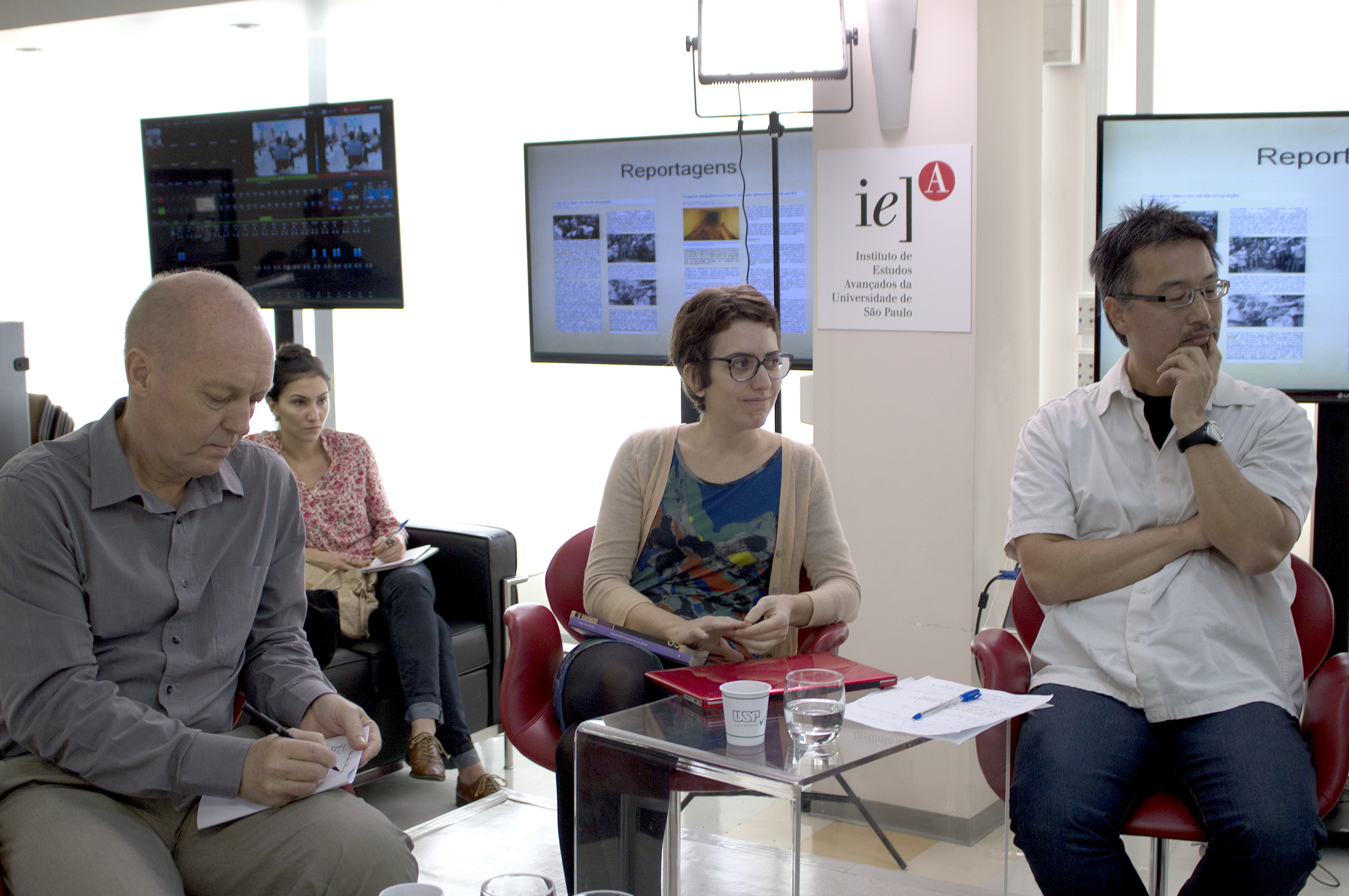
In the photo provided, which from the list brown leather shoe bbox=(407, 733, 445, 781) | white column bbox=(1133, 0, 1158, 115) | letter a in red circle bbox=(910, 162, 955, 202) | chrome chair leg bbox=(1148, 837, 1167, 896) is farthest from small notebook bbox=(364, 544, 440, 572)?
white column bbox=(1133, 0, 1158, 115)

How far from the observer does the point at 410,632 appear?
326 centimetres

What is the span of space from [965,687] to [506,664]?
0.99 m

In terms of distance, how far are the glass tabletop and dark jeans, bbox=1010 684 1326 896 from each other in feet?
1.01

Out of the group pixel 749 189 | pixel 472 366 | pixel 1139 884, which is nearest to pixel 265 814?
pixel 1139 884

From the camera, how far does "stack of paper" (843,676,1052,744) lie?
182 cm

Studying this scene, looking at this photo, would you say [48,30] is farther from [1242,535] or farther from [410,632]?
[1242,535]

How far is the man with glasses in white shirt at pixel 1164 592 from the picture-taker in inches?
75.2

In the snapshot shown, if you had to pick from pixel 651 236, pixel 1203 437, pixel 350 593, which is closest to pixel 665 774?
pixel 1203 437

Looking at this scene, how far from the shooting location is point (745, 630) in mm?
2203

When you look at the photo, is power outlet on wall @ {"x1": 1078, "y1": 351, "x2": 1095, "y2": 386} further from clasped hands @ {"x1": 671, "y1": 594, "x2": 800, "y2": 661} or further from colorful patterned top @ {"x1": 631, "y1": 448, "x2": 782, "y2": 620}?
clasped hands @ {"x1": 671, "y1": 594, "x2": 800, "y2": 661}

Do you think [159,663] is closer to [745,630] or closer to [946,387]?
[745,630]

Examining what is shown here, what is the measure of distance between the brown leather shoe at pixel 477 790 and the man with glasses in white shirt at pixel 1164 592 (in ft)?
5.72

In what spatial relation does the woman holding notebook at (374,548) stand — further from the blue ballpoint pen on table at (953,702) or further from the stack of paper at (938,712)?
the blue ballpoint pen on table at (953,702)

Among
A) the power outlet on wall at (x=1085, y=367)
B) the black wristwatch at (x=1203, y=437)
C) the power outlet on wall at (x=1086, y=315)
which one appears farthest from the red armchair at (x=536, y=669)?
the power outlet on wall at (x=1086, y=315)
